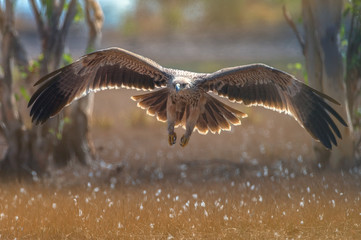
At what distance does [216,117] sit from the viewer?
7.46m

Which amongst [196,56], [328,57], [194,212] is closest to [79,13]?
[328,57]

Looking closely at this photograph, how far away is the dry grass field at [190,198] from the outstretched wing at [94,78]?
1283 mm

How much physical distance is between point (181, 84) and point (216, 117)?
1.07 metres

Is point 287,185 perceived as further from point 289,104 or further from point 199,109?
point 199,109

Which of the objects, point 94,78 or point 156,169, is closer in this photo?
point 94,78

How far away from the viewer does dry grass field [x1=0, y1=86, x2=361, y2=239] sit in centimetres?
616

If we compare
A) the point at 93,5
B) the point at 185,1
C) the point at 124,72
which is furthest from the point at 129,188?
the point at 185,1

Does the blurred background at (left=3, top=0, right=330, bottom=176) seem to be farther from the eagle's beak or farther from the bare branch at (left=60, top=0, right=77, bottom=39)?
the eagle's beak

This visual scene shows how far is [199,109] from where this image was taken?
7.20m

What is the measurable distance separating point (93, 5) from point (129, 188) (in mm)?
3769

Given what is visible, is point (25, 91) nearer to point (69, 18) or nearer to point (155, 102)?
point (69, 18)

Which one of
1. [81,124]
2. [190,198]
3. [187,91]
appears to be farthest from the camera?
[81,124]

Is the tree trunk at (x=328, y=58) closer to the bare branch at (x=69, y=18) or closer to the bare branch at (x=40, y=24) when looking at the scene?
the bare branch at (x=69, y=18)

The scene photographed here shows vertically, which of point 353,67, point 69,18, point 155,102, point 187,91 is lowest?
point 155,102
